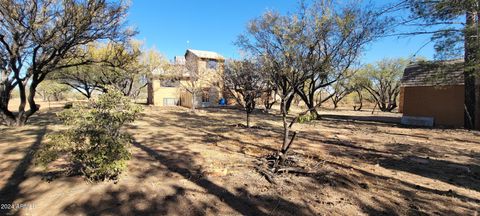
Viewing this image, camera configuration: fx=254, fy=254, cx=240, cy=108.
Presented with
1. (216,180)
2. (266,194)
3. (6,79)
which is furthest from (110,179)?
(6,79)

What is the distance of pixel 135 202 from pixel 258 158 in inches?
115

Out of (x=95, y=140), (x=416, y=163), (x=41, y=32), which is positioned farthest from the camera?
(x=41, y=32)

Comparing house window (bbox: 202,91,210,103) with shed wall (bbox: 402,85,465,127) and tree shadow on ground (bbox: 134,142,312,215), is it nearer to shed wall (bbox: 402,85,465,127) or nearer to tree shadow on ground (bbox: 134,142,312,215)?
shed wall (bbox: 402,85,465,127)

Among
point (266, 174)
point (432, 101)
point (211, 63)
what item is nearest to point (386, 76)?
point (432, 101)

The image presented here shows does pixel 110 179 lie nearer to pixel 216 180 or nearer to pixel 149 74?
pixel 216 180

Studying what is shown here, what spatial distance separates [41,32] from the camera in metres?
9.47

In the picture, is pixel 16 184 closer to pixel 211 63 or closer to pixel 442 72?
pixel 442 72

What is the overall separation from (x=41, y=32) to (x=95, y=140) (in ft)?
26.8

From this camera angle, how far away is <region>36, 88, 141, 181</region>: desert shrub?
3912 millimetres

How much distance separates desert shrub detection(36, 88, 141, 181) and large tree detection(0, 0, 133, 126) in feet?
22.3

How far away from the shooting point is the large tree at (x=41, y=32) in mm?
8758

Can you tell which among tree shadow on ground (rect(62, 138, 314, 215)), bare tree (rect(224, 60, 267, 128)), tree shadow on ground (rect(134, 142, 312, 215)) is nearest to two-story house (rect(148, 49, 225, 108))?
bare tree (rect(224, 60, 267, 128))

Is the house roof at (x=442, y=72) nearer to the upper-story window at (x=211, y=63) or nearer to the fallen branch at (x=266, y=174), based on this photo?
the fallen branch at (x=266, y=174)

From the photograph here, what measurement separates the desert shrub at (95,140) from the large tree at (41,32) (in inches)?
268
